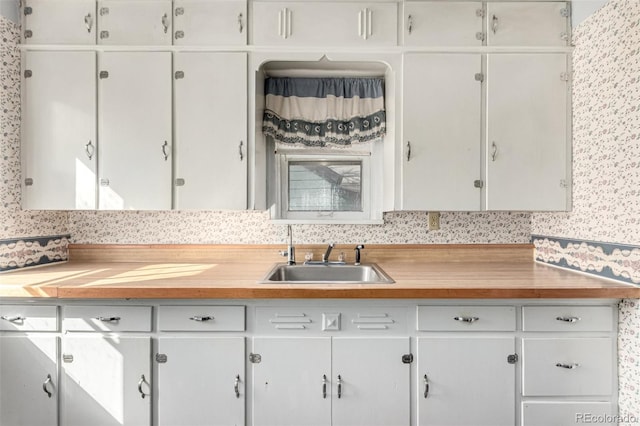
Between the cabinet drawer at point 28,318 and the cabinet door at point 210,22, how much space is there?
5.20ft

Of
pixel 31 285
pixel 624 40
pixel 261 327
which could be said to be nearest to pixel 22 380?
pixel 31 285

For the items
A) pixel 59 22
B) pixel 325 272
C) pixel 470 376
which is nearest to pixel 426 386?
pixel 470 376

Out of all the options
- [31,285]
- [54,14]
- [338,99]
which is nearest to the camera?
[31,285]

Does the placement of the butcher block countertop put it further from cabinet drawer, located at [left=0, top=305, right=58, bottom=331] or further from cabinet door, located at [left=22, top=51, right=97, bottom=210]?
cabinet door, located at [left=22, top=51, right=97, bottom=210]

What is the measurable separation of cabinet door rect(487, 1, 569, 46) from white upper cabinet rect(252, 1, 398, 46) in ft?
1.91

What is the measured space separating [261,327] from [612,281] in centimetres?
172

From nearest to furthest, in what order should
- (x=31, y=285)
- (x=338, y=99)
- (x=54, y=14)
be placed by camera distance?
(x=31, y=285) → (x=54, y=14) → (x=338, y=99)

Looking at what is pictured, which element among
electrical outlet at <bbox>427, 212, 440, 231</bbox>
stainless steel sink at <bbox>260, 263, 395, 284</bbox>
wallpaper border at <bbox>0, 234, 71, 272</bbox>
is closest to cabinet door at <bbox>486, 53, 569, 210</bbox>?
electrical outlet at <bbox>427, 212, 440, 231</bbox>

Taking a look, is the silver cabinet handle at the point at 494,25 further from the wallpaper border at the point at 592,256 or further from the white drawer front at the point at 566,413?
the white drawer front at the point at 566,413

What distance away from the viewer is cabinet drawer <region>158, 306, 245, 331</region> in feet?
5.37

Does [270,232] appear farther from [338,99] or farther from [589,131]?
[589,131]

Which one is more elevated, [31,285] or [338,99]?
[338,99]

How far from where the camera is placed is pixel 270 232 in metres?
2.36

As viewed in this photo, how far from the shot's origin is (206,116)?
6.57 feet
